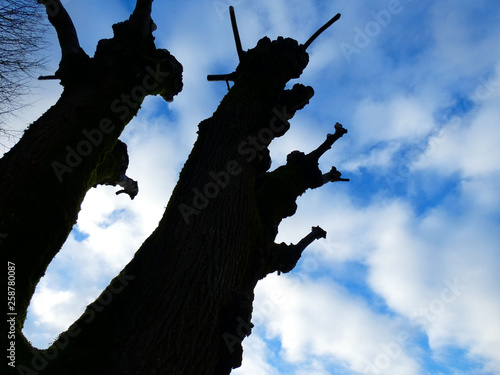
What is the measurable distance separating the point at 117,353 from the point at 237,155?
184 centimetres

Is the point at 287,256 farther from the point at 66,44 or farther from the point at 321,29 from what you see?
the point at 66,44

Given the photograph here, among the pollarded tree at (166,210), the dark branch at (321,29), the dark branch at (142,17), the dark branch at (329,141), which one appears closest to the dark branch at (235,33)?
the pollarded tree at (166,210)

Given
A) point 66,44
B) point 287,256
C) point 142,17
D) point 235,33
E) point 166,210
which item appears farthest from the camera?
point 287,256

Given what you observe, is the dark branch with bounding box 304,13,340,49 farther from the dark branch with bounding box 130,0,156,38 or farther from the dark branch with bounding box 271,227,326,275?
the dark branch with bounding box 271,227,326,275

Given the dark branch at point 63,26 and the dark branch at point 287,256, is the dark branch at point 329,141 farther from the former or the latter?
the dark branch at point 63,26

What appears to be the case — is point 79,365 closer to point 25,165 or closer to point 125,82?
point 25,165

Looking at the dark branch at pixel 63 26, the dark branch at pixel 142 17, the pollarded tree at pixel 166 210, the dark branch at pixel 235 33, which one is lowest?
the pollarded tree at pixel 166 210

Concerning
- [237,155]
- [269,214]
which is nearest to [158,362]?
[237,155]

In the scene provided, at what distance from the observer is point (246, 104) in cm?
367

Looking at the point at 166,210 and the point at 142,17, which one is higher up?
the point at 142,17

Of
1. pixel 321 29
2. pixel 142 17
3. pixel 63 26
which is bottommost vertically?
pixel 63 26

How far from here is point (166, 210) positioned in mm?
2877

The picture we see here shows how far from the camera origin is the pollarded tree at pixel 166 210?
2.05 metres

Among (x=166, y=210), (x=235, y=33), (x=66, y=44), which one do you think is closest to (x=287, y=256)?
(x=166, y=210)
